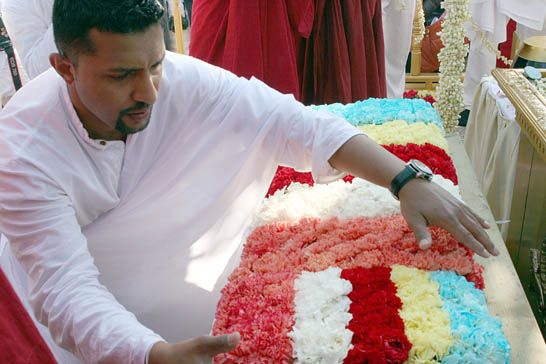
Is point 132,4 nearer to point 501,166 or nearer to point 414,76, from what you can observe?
point 501,166

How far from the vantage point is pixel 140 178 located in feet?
4.78

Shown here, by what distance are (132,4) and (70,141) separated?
36 cm

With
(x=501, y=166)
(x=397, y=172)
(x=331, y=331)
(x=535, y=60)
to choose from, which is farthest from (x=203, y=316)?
(x=535, y=60)

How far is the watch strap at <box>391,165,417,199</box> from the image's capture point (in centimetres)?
130

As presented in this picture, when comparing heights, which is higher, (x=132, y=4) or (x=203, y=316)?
(x=132, y=4)

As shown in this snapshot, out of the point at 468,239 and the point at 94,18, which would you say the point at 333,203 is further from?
the point at 94,18

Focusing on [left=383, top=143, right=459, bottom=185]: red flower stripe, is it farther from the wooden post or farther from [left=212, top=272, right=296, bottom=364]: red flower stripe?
the wooden post

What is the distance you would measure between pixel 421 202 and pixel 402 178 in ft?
0.24

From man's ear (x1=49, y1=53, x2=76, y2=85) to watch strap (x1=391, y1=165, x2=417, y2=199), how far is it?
2.54 feet

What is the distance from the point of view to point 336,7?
105 inches

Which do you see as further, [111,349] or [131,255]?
[131,255]

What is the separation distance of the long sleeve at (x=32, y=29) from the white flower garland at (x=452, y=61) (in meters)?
1.71

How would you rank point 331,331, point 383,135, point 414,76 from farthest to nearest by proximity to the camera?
1. point 414,76
2. point 383,135
3. point 331,331

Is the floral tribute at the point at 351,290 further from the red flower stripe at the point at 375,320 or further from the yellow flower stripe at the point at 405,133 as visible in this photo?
the yellow flower stripe at the point at 405,133
